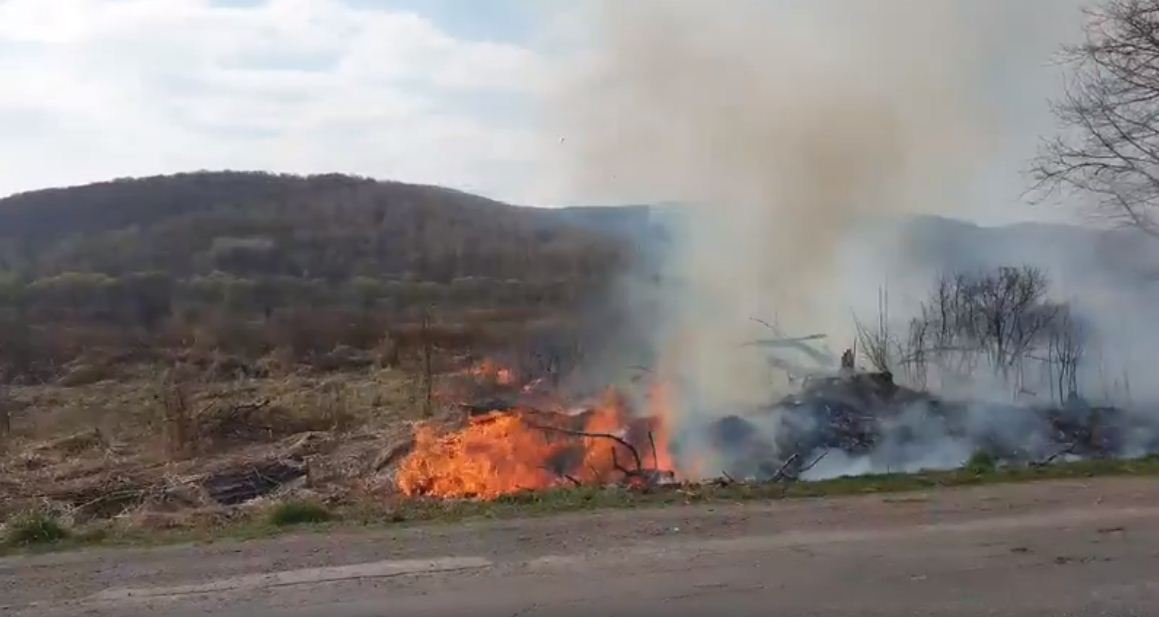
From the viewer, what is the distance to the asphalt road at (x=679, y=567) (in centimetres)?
568

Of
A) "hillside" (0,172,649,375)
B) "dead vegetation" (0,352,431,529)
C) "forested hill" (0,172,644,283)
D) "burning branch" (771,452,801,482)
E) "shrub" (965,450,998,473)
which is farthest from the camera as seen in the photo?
"forested hill" (0,172,644,283)

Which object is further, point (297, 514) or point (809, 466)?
point (809, 466)

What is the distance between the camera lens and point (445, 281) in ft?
133

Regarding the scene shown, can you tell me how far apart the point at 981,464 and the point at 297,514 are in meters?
6.68

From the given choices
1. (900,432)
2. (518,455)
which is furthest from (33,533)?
(900,432)

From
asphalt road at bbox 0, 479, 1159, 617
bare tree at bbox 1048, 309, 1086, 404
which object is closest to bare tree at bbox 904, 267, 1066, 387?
bare tree at bbox 1048, 309, 1086, 404

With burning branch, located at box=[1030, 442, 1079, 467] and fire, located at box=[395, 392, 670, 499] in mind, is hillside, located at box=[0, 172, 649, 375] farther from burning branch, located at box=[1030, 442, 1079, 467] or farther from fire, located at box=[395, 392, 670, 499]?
burning branch, located at box=[1030, 442, 1079, 467]

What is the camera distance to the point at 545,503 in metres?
8.60

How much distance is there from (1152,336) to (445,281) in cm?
2794

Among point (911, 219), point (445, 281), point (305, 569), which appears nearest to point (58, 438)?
point (305, 569)

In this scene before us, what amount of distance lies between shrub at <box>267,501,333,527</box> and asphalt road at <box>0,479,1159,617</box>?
821 mm

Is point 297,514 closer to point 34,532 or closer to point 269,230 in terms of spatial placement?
point 34,532

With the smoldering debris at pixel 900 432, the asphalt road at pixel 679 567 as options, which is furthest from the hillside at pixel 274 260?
the asphalt road at pixel 679 567

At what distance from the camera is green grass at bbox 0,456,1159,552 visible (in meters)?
7.95
